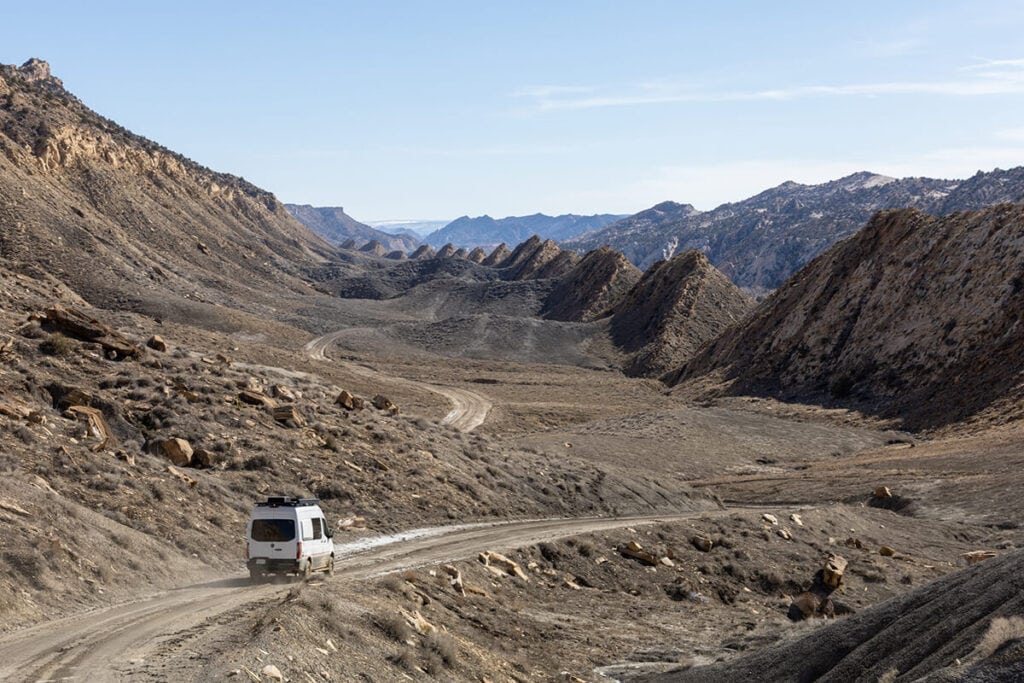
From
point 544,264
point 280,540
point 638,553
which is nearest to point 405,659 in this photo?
point 280,540

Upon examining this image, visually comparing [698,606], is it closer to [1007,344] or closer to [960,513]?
[960,513]

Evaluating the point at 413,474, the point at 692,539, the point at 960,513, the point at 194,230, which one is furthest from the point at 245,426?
the point at 194,230

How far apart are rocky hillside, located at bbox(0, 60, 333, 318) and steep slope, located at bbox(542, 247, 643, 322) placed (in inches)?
1507

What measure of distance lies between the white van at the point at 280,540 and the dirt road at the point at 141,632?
43cm

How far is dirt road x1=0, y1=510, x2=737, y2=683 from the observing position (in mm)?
13773

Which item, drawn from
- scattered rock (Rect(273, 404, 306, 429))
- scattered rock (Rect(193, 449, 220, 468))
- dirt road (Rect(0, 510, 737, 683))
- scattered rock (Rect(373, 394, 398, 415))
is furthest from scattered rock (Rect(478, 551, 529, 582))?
scattered rock (Rect(373, 394, 398, 415))

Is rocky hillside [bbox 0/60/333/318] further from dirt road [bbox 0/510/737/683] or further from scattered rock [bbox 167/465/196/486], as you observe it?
dirt road [bbox 0/510/737/683]

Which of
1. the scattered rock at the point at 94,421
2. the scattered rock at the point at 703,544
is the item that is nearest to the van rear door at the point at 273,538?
the scattered rock at the point at 94,421

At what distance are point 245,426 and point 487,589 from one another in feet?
40.8

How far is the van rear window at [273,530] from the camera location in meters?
20.7

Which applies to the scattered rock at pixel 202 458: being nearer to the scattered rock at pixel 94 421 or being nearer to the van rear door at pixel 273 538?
the scattered rock at pixel 94 421

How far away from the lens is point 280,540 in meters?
20.8

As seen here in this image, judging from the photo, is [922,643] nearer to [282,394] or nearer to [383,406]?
[282,394]

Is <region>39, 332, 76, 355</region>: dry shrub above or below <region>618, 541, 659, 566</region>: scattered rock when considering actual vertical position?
above
